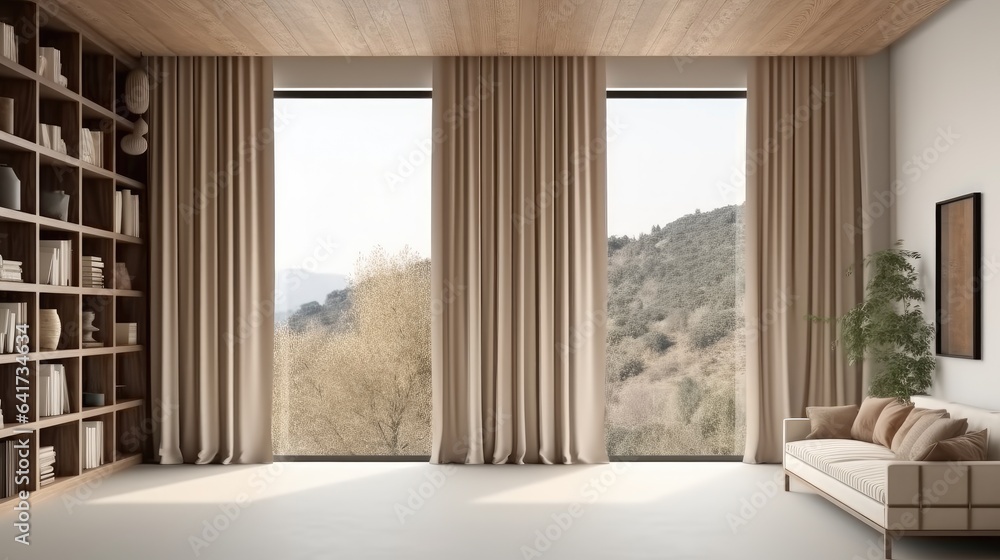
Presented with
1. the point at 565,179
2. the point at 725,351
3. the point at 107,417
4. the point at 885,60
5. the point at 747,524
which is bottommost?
the point at 747,524

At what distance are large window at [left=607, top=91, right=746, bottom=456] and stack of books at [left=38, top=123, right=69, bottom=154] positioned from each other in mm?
3981

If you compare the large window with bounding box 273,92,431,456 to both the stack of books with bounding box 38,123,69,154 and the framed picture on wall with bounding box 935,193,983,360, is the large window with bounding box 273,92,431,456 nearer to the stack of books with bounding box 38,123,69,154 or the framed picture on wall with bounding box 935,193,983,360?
the stack of books with bounding box 38,123,69,154

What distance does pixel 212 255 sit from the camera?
618 cm

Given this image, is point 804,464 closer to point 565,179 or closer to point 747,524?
point 747,524

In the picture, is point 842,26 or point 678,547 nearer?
point 678,547

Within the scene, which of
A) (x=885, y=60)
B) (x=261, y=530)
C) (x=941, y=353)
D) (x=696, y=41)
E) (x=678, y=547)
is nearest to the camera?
(x=678, y=547)

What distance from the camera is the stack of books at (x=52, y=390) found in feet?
16.5

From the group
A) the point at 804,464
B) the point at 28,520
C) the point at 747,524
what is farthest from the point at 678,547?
the point at 28,520

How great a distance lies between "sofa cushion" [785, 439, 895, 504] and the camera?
13.0 feet

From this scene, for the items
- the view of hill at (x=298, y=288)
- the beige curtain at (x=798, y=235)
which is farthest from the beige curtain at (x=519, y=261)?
the beige curtain at (x=798, y=235)

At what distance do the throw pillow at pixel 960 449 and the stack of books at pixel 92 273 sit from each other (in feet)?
17.4

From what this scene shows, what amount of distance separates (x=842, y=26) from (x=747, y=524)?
3.41 metres

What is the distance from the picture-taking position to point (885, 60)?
6.16 metres

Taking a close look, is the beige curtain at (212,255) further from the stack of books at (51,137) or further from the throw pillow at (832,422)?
the throw pillow at (832,422)
